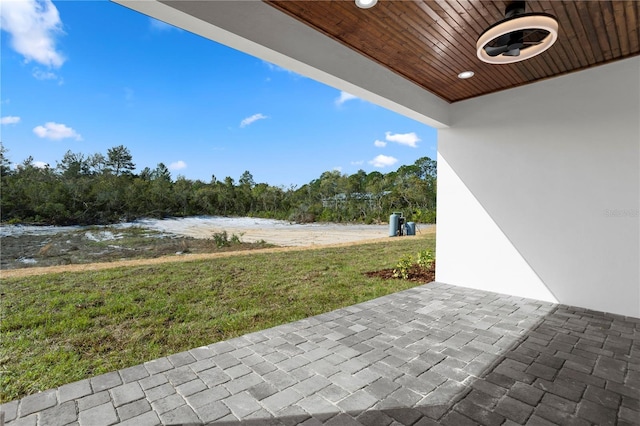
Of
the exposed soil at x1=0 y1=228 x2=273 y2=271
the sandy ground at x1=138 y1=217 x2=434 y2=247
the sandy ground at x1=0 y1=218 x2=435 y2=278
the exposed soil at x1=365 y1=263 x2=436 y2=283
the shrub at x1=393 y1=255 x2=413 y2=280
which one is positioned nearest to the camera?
the exposed soil at x1=0 y1=228 x2=273 y2=271

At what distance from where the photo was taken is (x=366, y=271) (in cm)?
555

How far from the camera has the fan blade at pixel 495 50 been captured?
2.44 metres

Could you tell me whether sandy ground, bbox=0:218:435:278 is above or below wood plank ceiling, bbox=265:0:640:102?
below

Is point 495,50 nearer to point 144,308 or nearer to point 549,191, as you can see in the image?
point 549,191

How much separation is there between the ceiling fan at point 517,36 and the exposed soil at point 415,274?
3357 millimetres

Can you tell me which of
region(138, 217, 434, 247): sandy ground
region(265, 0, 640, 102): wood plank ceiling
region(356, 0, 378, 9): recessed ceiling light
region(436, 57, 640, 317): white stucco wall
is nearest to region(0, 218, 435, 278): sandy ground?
region(138, 217, 434, 247): sandy ground

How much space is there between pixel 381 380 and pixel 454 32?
2911 millimetres

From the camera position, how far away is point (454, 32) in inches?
104

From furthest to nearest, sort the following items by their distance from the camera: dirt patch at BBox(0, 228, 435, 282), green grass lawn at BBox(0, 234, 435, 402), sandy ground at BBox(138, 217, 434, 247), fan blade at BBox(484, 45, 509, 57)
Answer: sandy ground at BBox(138, 217, 434, 247), dirt patch at BBox(0, 228, 435, 282), fan blade at BBox(484, 45, 509, 57), green grass lawn at BBox(0, 234, 435, 402)

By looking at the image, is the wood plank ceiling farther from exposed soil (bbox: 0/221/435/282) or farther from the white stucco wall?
exposed soil (bbox: 0/221/435/282)

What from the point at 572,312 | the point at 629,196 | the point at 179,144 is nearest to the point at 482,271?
the point at 572,312

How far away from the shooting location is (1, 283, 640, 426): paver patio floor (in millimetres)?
1623

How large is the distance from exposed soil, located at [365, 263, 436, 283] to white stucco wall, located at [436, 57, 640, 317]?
39 cm

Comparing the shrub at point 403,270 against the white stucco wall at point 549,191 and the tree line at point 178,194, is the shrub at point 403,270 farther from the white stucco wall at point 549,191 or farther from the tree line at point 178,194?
the tree line at point 178,194
